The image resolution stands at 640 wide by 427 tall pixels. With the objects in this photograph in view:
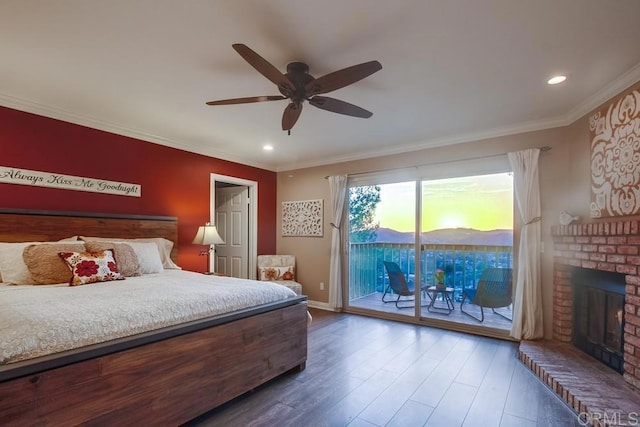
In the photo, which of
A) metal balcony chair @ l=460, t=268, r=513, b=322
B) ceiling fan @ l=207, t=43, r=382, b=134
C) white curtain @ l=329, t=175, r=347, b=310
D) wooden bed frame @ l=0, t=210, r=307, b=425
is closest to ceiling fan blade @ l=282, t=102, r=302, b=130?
ceiling fan @ l=207, t=43, r=382, b=134

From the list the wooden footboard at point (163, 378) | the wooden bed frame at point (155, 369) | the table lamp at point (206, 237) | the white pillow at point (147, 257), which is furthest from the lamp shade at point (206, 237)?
the wooden footboard at point (163, 378)

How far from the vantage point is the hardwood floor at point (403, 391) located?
2074mm

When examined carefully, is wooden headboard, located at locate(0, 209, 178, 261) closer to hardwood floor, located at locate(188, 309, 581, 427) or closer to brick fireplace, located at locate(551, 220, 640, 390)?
hardwood floor, located at locate(188, 309, 581, 427)

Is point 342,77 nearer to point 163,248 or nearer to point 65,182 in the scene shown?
point 163,248

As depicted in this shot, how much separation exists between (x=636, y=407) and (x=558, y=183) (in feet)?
7.14

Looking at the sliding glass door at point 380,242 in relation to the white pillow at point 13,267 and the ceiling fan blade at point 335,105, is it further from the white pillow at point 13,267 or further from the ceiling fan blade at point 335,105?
the white pillow at point 13,267

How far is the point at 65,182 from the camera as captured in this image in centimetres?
324

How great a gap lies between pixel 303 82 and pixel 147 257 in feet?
7.76

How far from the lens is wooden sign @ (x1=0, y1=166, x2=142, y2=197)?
9.63ft

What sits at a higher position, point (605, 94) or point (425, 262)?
point (605, 94)

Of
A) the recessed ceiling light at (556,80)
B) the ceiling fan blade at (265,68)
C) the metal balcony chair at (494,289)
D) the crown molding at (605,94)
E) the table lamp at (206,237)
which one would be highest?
the recessed ceiling light at (556,80)

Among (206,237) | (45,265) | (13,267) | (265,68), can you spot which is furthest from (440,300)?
(13,267)

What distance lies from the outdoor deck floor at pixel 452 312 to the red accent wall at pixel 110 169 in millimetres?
2609

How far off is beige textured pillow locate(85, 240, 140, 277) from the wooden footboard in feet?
4.50
